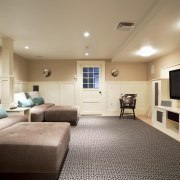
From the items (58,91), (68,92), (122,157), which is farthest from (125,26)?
(58,91)

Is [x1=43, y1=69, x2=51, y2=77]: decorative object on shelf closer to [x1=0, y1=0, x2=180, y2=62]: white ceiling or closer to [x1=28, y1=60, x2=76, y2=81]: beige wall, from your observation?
[x1=28, y1=60, x2=76, y2=81]: beige wall

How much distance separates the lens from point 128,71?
24.4 ft

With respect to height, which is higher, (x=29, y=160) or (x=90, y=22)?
(x=90, y=22)

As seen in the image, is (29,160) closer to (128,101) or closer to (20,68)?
(128,101)

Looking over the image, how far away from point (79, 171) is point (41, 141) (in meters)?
0.68

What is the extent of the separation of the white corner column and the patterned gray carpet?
1784 mm

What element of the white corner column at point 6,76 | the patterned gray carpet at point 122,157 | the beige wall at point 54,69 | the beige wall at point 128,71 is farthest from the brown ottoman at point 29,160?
the beige wall at point 128,71

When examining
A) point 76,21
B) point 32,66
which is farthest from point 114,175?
point 32,66

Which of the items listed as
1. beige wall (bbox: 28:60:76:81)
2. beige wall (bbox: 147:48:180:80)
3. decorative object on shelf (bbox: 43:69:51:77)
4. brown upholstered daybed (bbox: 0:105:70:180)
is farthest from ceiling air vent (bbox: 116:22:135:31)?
decorative object on shelf (bbox: 43:69:51:77)

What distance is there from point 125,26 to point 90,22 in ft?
2.36

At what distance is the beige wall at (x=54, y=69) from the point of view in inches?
292

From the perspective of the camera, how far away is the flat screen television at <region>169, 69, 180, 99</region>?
Answer: 4.49 meters

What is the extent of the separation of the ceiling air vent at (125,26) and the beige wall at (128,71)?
12.0ft

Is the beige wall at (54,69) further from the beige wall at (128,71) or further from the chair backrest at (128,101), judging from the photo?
the chair backrest at (128,101)
